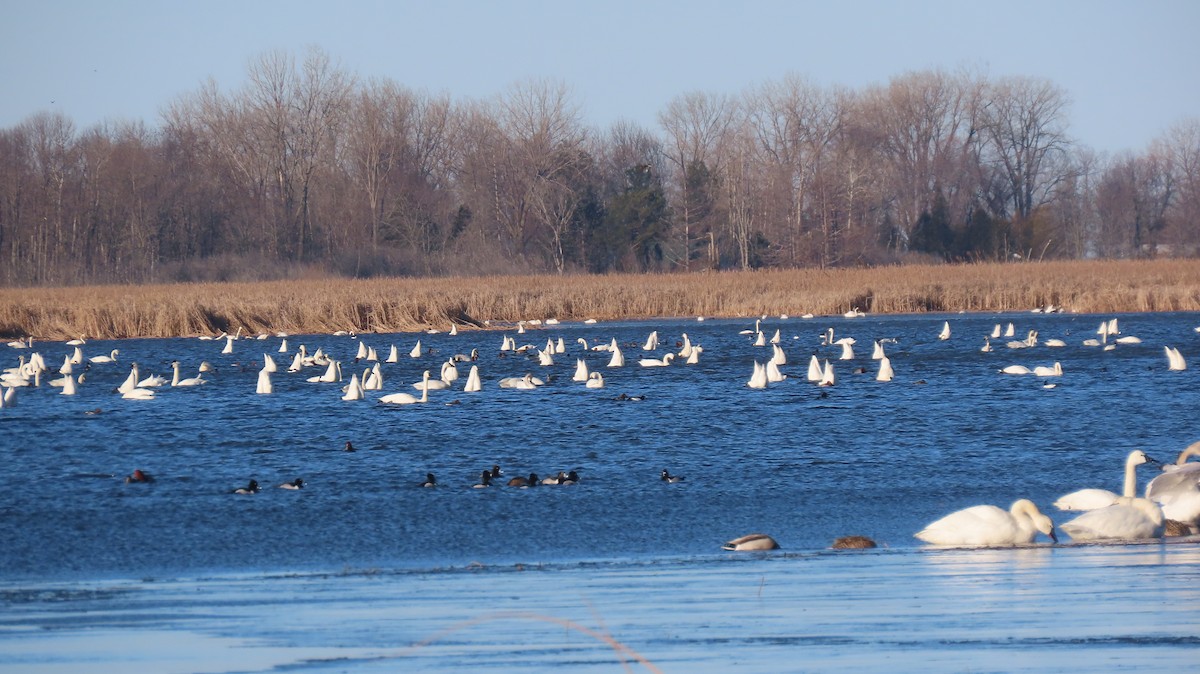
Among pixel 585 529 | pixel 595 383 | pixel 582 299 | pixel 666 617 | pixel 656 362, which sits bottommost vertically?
pixel 585 529

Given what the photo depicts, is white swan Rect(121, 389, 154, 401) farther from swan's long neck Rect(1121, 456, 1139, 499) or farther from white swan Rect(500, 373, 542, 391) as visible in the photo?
swan's long neck Rect(1121, 456, 1139, 499)

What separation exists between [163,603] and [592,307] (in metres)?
33.8

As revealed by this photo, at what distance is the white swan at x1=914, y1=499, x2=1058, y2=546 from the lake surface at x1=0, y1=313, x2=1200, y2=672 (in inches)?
6.0

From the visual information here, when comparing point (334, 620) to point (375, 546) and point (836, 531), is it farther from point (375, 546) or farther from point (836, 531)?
point (836, 531)

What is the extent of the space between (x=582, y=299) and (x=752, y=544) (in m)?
32.5

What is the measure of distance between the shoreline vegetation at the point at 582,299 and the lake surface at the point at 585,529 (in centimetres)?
1424

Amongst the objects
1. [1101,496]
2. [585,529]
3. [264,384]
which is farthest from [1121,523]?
[264,384]

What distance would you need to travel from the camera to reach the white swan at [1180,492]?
978cm

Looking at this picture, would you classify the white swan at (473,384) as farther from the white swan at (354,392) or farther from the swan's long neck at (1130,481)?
the swan's long neck at (1130,481)

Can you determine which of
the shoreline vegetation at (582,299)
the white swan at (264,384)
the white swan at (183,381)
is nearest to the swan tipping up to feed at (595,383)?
the white swan at (264,384)

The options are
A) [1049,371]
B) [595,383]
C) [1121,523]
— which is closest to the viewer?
[1121,523]

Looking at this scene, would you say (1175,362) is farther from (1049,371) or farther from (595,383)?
(595,383)

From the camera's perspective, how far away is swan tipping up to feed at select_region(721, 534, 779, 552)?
9062 mm

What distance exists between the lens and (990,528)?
888 centimetres
